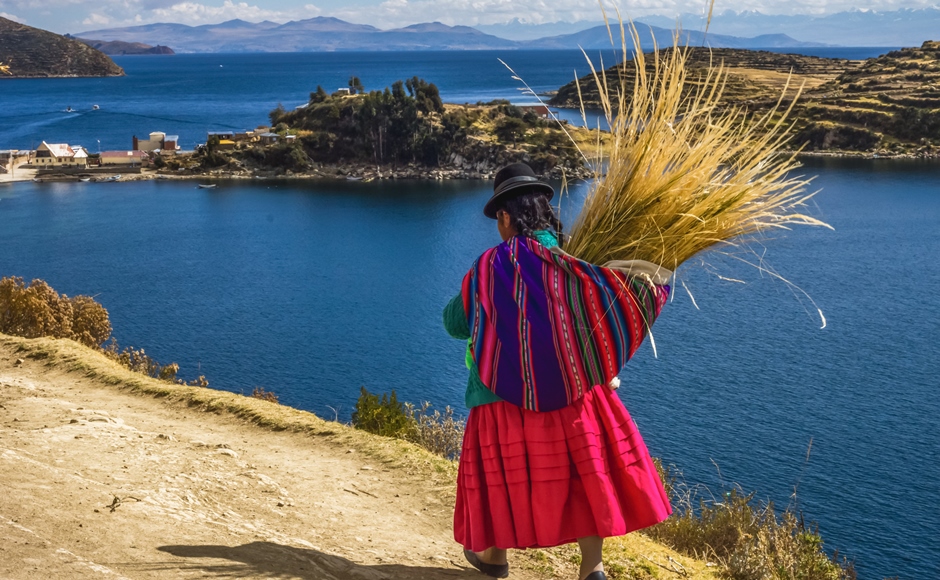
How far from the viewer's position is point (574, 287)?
4.04 metres

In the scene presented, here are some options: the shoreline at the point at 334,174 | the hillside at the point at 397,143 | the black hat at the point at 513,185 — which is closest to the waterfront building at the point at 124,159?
the shoreline at the point at 334,174

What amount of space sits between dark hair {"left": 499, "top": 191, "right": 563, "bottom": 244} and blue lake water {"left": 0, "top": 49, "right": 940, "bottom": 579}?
88 cm

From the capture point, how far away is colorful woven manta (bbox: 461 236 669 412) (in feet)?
13.3

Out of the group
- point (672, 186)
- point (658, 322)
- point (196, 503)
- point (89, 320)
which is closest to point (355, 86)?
point (658, 322)

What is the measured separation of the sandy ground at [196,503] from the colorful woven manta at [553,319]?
1.47 meters

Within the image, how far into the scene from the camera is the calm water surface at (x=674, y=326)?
19688 millimetres

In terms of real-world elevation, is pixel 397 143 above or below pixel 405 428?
above

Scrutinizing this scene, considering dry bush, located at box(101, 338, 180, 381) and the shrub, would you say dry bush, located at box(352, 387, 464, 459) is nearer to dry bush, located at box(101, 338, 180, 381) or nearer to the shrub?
the shrub

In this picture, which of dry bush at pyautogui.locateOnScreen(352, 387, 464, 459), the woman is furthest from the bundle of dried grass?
dry bush at pyautogui.locateOnScreen(352, 387, 464, 459)

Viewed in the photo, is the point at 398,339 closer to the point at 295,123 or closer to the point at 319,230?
the point at 319,230

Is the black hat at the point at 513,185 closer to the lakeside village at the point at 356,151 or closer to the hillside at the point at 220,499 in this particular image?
the hillside at the point at 220,499

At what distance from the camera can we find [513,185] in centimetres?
423

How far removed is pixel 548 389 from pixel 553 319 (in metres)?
0.32

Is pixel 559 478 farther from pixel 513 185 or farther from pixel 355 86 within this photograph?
pixel 355 86
